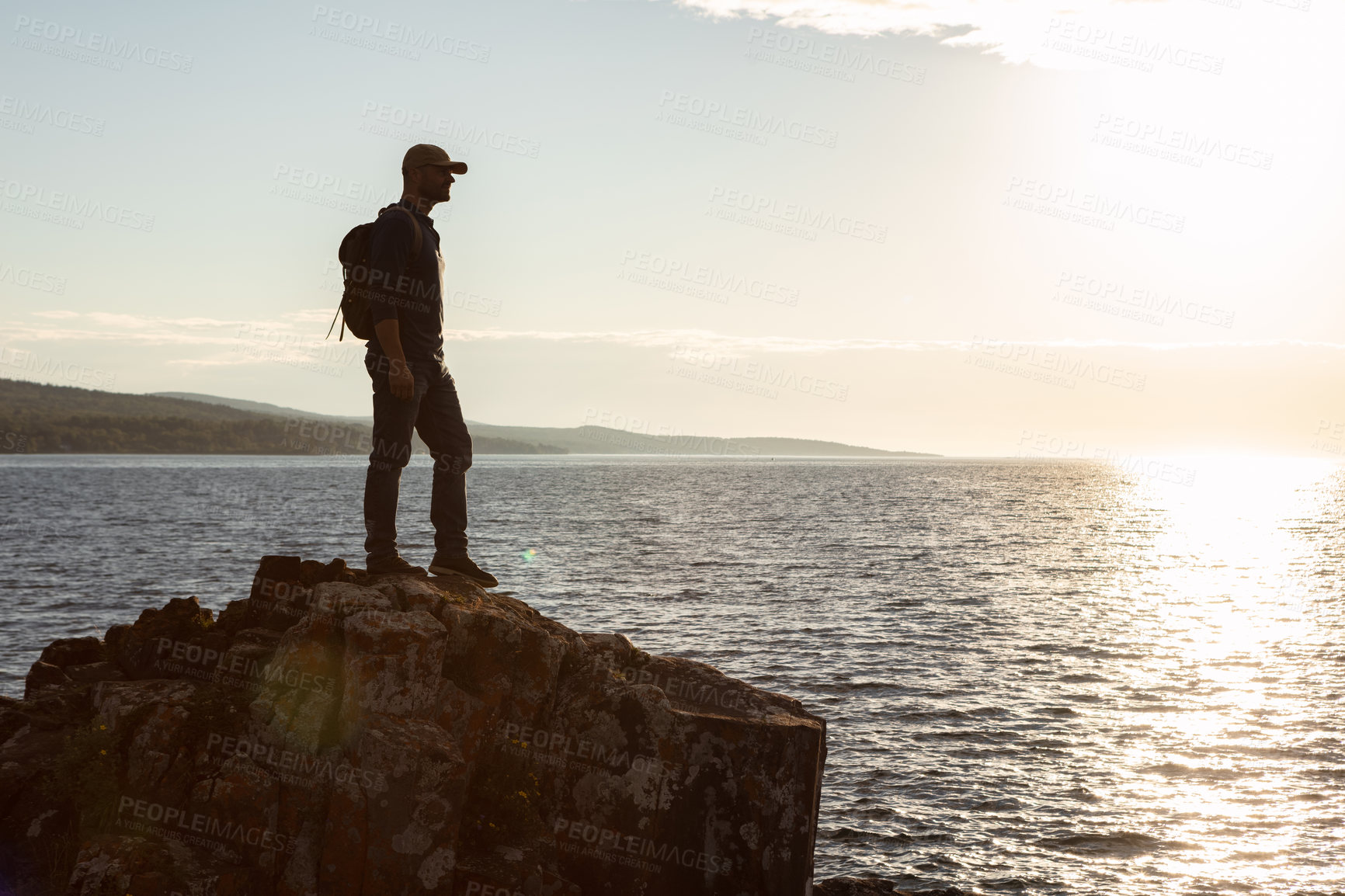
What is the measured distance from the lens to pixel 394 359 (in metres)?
8.37

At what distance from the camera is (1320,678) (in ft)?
92.6

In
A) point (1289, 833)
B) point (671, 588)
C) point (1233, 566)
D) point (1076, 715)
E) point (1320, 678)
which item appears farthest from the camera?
point (1233, 566)

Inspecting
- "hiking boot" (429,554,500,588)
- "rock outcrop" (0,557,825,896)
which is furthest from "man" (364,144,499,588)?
"rock outcrop" (0,557,825,896)

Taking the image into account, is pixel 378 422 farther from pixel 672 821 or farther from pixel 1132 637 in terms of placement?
pixel 1132 637

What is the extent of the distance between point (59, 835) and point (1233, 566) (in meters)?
65.6

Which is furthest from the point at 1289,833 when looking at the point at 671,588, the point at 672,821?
the point at 671,588

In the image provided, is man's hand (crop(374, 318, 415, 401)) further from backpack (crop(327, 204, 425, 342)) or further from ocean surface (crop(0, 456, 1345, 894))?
ocean surface (crop(0, 456, 1345, 894))

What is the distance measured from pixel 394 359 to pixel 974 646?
26536 millimetres

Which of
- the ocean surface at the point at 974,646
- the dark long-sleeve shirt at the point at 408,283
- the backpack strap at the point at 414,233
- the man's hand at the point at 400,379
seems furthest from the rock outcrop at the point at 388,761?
the ocean surface at the point at 974,646

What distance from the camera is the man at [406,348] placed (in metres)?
8.37

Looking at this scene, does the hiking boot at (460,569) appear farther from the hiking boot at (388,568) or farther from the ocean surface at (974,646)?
the ocean surface at (974,646)

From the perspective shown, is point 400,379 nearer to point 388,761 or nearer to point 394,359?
point 394,359

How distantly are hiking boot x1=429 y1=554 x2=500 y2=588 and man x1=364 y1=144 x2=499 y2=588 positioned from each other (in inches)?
17.7

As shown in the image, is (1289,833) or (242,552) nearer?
(1289,833)
